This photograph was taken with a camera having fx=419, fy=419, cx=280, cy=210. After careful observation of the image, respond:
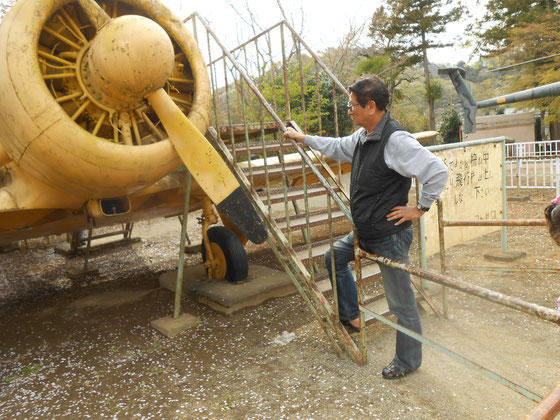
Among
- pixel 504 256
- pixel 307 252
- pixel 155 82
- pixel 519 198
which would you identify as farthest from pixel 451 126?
pixel 155 82

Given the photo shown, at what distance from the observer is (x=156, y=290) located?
5.54 metres

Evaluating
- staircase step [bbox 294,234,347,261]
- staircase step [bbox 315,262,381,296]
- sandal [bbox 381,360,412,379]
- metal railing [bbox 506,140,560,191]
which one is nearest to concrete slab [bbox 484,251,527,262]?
staircase step [bbox 315,262,381,296]

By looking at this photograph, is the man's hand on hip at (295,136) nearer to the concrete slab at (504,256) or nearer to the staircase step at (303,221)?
the staircase step at (303,221)

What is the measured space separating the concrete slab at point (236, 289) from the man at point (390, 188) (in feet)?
6.67

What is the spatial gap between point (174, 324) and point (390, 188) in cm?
262

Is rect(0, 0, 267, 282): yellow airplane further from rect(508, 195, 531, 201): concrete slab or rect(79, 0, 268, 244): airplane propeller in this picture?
rect(508, 195, 531, 201): concrete slab

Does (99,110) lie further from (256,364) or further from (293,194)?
(256,364)

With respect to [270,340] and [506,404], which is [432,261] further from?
[506,404]

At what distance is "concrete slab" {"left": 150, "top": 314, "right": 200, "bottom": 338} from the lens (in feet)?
13.0

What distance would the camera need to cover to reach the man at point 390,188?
2.28 m

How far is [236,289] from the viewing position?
4629mm

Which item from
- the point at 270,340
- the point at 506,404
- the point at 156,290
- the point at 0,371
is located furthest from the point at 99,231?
the point at 506,404

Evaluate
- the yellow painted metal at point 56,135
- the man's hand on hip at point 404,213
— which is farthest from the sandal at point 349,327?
the yellow painted metal at point 56,135

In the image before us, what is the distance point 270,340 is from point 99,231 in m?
10.0
